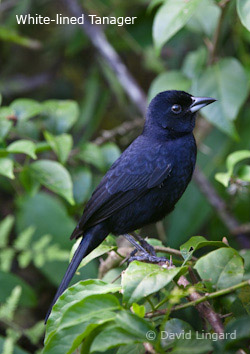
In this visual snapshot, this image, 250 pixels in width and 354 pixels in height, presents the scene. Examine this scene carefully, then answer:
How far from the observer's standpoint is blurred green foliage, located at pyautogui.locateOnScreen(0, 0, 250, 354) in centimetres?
165

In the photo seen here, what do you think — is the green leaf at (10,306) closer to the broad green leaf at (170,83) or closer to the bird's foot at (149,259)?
the bird's foot at (149,259)

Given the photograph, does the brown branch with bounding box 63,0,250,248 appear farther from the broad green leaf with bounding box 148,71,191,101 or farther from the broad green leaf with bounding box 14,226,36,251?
the broad green leaf with bounding box 14,226,36,251

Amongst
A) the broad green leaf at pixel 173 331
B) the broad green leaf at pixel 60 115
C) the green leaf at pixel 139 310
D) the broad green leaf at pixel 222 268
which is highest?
the broad green leaf at pixel 60 115

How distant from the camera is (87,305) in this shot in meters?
1.61

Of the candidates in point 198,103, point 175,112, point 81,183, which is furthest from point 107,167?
point 198,103

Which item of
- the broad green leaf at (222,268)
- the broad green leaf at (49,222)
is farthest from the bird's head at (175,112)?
the broad green leaf at (222,268)

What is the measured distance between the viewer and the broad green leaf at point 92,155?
3.26 meters

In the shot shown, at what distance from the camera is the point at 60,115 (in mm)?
3350

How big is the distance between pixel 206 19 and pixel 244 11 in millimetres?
1005

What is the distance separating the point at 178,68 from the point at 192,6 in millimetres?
2161

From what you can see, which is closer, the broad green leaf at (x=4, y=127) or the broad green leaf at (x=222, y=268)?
the broad green leaf at (x=222, y=268)

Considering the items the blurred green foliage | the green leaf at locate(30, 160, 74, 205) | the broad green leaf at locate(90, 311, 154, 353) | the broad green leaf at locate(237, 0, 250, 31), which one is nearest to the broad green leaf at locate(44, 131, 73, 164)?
the blurred green foliage

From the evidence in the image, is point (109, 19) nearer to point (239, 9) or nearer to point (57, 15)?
point (57, 15)

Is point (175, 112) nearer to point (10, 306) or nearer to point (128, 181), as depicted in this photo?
point (128, 181)
